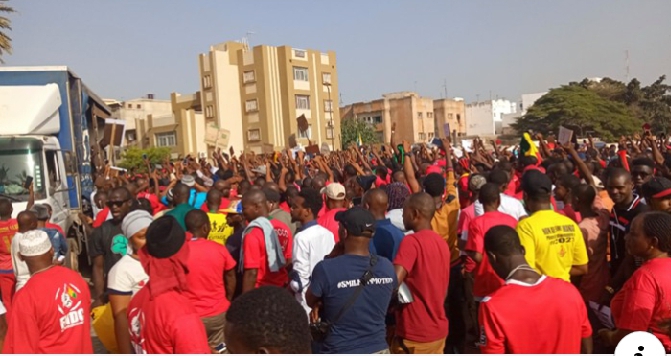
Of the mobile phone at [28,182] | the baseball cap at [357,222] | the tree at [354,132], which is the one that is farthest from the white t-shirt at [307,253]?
the tree at [354,132]

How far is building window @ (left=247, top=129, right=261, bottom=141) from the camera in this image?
170 feet

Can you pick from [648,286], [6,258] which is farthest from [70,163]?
[648,286]

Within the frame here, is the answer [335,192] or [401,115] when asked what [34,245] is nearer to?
[335,192]

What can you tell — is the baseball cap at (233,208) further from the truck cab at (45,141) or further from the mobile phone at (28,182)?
the mobile phone at (28,182)

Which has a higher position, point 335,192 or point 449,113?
point 449,113

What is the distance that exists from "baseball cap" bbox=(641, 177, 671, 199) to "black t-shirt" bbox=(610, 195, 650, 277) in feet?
0.63

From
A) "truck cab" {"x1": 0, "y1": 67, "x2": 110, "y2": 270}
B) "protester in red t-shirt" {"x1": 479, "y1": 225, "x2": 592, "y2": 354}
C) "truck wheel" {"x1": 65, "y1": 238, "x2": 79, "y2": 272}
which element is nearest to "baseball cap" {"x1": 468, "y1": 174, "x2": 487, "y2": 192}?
"protester in red t-shirt" {"x1": 479, "y1": 225, "x2": 592, "y2": 354}

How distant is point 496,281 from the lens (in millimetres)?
4621

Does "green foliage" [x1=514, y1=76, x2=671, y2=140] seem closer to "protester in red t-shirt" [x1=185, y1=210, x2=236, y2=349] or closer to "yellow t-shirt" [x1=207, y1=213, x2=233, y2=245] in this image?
"yellow t-shirt" [x1=207, y1=213, x2=233, y2=245]

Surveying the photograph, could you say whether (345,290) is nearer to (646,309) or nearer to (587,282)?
(646,309)

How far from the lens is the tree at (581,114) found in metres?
53.6

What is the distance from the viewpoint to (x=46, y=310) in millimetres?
3416

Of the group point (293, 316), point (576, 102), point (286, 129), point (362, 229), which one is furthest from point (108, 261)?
point (576, 102)

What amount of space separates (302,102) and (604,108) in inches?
1131
